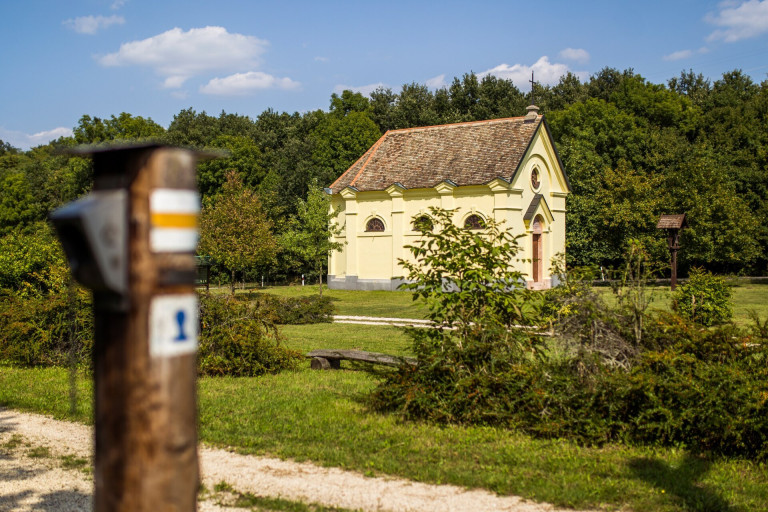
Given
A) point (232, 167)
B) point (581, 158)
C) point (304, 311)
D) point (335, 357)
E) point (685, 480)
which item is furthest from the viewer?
point (232, 167)

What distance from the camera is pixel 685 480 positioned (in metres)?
6.32

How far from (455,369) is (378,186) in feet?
93.9

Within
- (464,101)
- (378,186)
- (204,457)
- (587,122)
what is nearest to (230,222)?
(378,186)

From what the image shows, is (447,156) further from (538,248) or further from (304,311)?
(304,311)

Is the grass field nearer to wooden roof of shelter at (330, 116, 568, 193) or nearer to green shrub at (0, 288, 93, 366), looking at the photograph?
green shrub at (0, 288, 93, 366)

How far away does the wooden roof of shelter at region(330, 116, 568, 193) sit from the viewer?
3425 cm

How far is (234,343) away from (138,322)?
34.3ft

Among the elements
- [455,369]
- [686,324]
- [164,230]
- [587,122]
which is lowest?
[455,369]

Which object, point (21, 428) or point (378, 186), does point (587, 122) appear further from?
point (21, 428)

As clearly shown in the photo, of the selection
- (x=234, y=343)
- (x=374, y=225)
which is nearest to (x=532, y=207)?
(x=374, y=225)

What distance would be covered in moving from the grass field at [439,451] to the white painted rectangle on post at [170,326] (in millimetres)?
4741

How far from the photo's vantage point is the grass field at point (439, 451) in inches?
236

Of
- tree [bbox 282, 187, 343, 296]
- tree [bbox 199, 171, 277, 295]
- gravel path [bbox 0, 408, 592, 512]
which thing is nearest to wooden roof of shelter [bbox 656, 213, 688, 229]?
tree [bbox 282, 187, 343, 296]

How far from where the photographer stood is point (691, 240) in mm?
37094
